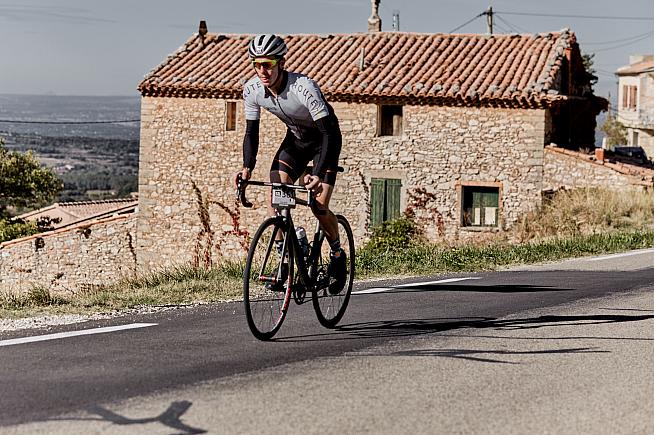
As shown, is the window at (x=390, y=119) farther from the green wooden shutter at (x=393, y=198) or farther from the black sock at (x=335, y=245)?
the black sock at (x=335, y=245)

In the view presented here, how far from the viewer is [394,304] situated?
9.05m

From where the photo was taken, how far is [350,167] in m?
30.5

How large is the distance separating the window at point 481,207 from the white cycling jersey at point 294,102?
2240 cm

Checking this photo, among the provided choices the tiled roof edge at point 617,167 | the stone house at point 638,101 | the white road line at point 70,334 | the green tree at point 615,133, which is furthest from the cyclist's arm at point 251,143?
the green tree at point 615,133

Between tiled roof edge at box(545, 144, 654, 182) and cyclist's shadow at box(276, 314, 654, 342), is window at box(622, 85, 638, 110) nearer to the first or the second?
tiled roof edge at box(545, 144, 654, 182)

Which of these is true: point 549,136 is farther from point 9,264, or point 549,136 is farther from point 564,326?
point 564,326

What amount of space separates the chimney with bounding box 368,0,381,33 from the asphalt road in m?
27.2

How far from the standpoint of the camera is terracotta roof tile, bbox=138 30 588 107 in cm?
2905

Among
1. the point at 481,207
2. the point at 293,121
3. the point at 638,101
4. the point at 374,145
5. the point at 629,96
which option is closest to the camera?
the point at 293,121

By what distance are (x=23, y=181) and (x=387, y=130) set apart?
1813 centimetres

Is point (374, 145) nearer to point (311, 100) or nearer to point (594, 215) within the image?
point (594, 215)

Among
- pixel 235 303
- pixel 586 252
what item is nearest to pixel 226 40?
pixel 586 252

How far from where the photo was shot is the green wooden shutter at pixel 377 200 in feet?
98.6

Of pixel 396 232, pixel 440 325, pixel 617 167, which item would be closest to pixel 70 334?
pixel 440 325
